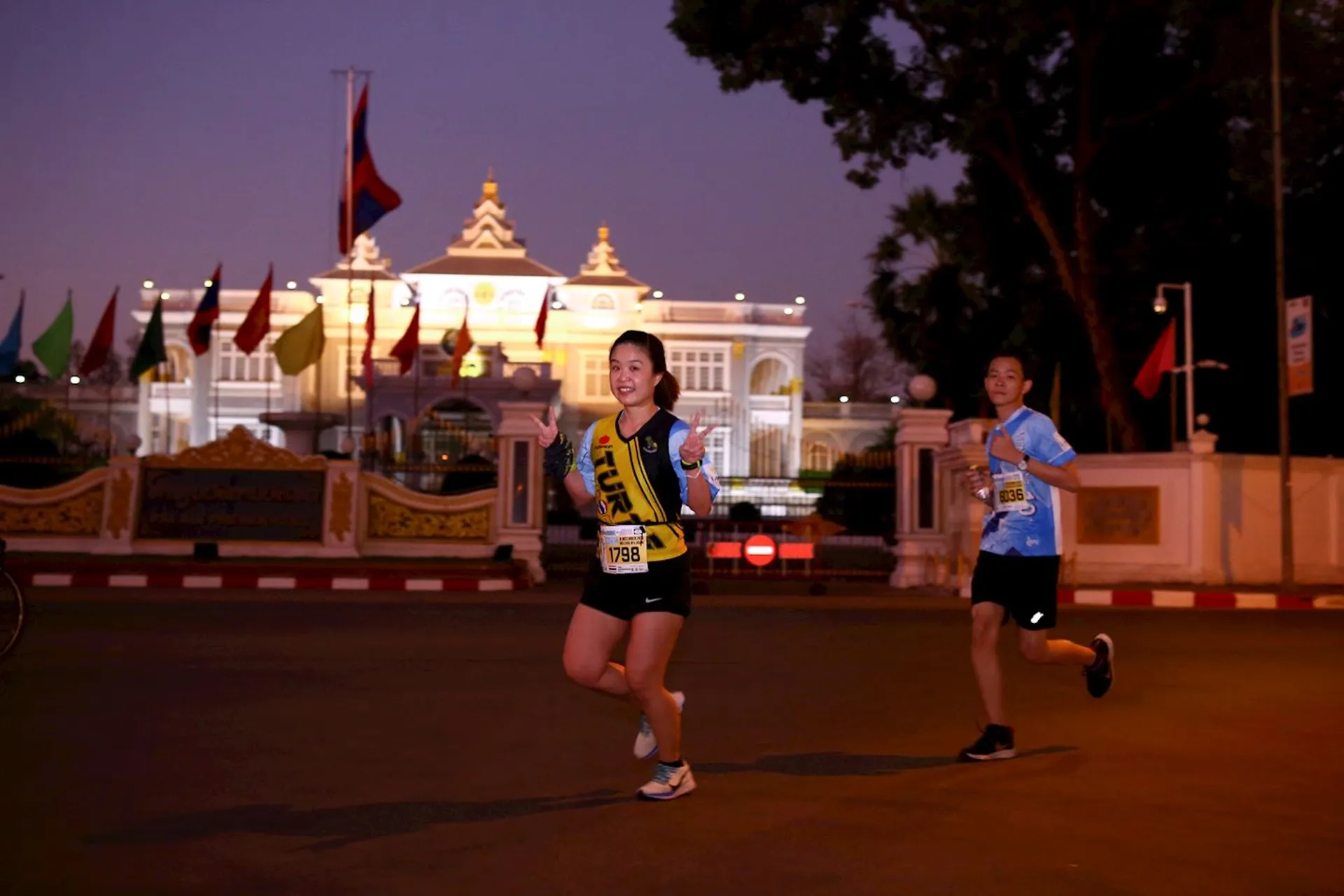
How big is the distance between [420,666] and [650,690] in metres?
Answer: 4.95

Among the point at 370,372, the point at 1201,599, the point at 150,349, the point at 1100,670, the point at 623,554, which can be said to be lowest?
the point at 1201,599

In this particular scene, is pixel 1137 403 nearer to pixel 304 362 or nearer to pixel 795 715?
pixel 304 362

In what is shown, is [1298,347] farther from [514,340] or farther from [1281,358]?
[514,340]

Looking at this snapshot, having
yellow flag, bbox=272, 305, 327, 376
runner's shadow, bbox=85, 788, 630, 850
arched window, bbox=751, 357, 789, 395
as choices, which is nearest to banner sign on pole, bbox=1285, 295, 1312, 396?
runner's shadow, bbox=85, 788, 630, 850

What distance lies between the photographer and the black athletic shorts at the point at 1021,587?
7176 mm

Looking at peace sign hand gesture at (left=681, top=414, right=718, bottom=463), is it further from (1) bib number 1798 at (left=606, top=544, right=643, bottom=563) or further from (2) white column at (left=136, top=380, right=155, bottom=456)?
(2) white column at (left=136, top=380, right=155, bottom=456)

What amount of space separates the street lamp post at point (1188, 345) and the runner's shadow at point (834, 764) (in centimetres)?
2207

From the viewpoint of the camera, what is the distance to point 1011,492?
7277 mm

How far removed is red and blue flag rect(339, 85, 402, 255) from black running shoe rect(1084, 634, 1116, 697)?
25812mm

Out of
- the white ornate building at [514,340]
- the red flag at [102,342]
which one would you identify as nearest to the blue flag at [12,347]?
the red flag at [102,342]

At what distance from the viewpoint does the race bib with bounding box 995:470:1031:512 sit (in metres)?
7.23

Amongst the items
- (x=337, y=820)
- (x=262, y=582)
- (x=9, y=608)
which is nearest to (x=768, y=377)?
(x=262, y=582)

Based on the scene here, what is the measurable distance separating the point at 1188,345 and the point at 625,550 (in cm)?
2525

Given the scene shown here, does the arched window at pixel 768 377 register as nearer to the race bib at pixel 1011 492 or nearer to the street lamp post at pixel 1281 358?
the street lamp post at pixel 1281 358
